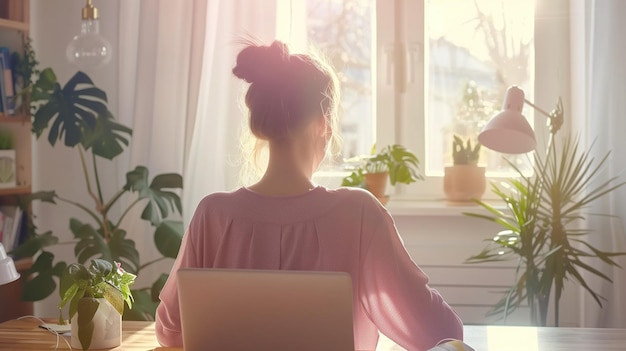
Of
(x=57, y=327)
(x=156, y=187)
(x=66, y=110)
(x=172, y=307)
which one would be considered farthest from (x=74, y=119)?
(x=172, y=307)

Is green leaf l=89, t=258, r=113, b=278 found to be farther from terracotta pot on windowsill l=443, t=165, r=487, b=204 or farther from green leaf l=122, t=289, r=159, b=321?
terracotta pot on windowsill l=443, t=165, r=487, b=204

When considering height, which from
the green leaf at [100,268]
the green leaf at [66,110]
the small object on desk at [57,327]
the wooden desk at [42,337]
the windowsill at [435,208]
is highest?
the green leaf at [66,110]

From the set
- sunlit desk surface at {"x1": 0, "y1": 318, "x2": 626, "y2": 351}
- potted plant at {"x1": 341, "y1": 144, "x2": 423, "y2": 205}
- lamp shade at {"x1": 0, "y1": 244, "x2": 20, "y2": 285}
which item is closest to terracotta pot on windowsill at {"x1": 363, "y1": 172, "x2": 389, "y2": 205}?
potted plant at {"x1": 341, "y1": 144, "x2": 423, "y2": 205}

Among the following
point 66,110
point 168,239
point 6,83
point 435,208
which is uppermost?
point 6,83

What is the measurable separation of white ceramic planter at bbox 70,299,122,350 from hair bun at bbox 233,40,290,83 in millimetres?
547

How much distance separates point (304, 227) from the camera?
1.61 meters

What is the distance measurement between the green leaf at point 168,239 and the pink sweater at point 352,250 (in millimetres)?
1754

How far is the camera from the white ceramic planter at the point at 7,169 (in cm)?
353

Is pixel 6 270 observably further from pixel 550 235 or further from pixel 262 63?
pixel 550 235

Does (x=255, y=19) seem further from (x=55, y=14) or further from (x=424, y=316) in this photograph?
(x=424, y=316)

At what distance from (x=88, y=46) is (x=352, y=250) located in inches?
83.3

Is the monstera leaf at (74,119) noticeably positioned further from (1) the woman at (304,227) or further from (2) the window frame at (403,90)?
(1) the woman at (304,227)

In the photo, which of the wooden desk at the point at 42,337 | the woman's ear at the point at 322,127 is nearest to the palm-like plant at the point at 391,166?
the wooden desk at the point at 42,337

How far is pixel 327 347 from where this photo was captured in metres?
1.40
